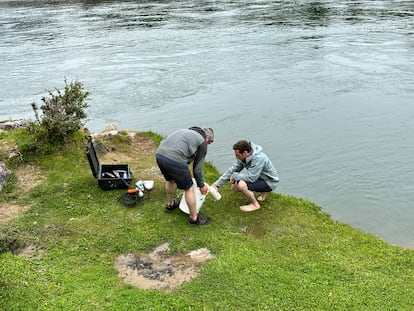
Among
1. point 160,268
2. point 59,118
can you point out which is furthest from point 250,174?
point 59,118

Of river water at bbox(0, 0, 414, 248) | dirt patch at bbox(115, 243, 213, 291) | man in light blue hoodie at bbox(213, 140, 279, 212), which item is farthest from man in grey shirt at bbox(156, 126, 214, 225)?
river water at bbox(0, 0, 414, 248)

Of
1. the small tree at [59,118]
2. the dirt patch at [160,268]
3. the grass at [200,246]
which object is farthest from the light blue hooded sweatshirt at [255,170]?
the small tree at [59,118]

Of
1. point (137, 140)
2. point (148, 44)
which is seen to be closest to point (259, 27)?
point (148, 44)

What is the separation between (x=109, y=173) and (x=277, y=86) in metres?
11.8

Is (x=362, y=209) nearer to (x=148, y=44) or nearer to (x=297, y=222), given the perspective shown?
(x=297, y=222)

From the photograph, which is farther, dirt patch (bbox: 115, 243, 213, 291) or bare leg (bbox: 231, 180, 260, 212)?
bare leg (bbox: 231, 180, 260, 212)

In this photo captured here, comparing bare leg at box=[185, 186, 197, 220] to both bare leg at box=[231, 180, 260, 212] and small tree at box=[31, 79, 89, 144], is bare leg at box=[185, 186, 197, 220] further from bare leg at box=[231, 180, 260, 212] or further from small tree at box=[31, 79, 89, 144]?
small tree at box=[31, 79, 89, 144]

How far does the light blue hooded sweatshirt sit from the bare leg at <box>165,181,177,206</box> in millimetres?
896

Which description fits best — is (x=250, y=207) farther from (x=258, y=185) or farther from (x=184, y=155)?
(x=184, y=155)

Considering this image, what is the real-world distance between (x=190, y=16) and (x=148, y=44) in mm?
12577

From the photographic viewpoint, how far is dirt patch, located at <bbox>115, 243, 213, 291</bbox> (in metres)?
6.77

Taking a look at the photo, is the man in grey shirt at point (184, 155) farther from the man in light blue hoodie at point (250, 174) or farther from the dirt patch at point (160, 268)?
the dirt patch at point (160, 268)

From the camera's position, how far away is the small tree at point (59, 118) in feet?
35.7

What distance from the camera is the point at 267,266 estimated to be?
699 centimetres
